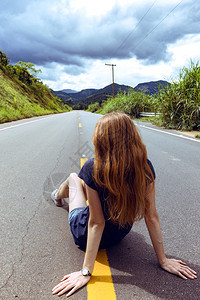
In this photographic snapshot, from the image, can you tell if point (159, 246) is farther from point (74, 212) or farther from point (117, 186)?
point (74, 212)

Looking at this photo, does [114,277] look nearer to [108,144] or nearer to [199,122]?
[108,144]

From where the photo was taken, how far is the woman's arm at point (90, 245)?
1.71 metres

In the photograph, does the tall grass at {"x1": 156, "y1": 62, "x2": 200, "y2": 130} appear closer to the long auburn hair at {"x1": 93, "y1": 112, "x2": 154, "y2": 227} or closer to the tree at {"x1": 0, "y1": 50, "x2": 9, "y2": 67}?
the long auburn hair at {"x1": 93, "y1": 112, "x2": 154, "y2": 227}

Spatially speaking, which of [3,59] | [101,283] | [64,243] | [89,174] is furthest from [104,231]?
[3,59]

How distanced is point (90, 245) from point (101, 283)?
30 centimetres

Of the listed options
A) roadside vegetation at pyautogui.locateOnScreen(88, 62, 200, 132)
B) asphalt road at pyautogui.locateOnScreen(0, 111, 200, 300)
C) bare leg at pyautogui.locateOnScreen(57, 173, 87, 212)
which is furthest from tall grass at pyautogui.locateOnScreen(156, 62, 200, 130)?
bare leg at pyautogui.locateOnScreen(57, 173, 87, 212)

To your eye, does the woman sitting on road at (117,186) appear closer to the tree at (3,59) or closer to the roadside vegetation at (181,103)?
the roadside vegetation at (181,103)

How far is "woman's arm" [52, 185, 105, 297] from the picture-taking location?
171 centimetres

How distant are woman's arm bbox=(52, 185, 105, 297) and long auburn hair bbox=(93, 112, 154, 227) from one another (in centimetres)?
11

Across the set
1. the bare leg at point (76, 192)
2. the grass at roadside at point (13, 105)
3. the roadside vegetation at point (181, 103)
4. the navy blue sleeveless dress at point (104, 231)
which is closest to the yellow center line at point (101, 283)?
the navy blue sleeveless dress at point (104, 231)

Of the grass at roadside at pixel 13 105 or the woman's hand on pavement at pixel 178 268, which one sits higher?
the grass at roadside at pixel 13 105

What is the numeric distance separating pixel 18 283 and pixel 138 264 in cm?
95

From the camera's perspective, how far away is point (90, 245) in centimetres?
178

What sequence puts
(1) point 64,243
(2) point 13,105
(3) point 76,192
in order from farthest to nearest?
(2) point 13,105
(3) point 76,192
(1) point 64,243
